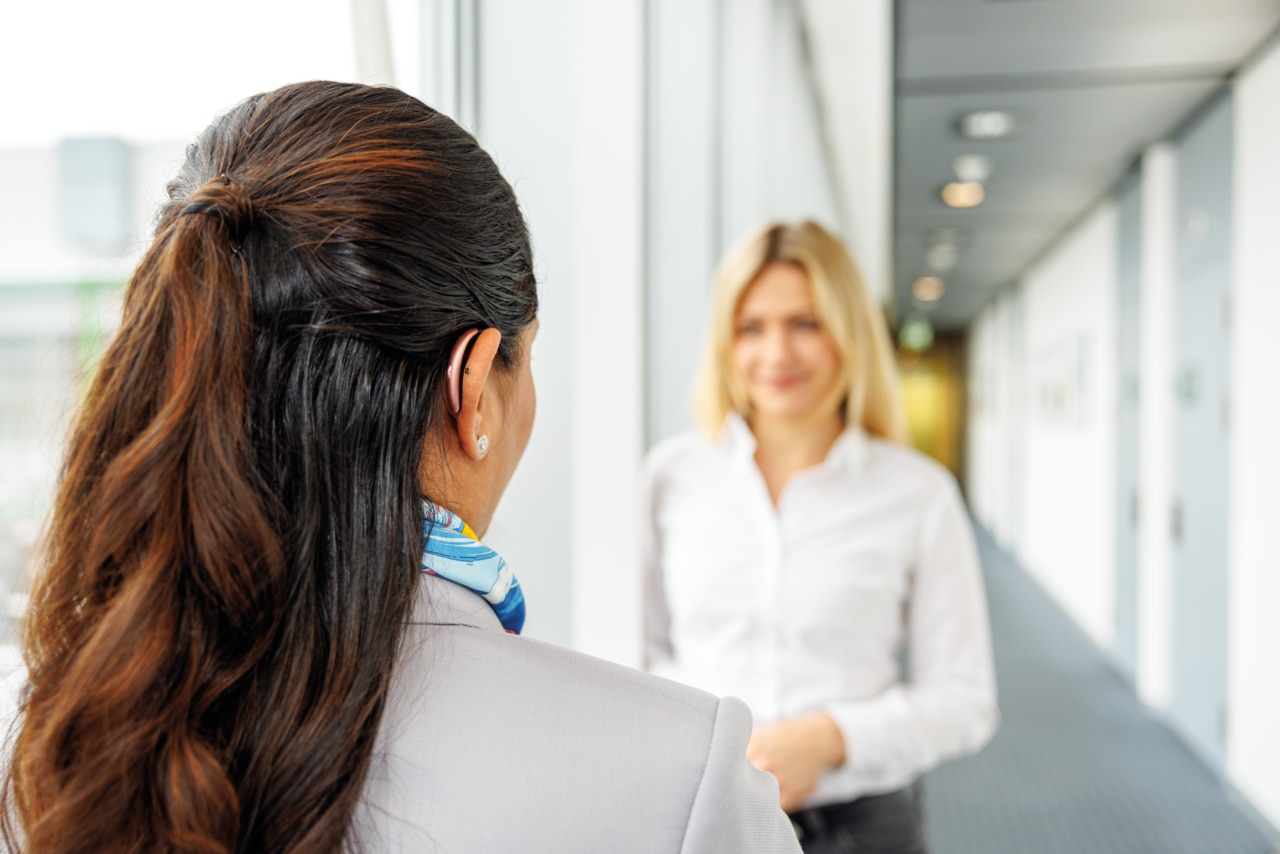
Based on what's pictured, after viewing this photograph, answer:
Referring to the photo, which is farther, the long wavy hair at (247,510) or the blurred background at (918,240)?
the blurred background at (918,240)

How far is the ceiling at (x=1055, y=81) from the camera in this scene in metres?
2.89

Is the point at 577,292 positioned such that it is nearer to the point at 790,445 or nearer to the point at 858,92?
the point at 790,445

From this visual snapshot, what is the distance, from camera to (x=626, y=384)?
1.40 m

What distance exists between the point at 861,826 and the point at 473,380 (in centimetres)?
105

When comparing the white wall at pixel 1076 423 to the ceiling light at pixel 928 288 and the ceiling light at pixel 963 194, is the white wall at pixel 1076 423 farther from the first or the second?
the ceiling light at pixel 928 288

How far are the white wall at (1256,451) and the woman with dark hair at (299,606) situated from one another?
10.3ft

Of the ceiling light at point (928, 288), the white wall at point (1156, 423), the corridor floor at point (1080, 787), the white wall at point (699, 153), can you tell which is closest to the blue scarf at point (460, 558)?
the white wall at point (699, 153)

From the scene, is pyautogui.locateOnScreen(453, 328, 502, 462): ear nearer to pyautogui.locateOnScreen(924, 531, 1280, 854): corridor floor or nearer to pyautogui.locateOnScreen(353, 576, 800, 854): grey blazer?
pyautogui.locateOnScreen(353, 576, 800, 854): grey blazer

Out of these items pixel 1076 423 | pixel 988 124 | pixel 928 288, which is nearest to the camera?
pixel 988 124

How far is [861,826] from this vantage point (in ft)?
4.19

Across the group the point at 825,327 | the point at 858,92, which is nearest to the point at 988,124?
the point at 858,92

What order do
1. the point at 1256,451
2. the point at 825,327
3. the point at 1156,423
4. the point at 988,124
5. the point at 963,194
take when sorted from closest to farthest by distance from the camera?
1. the point at 825,327
2. the point at 1256,451
3. the point at 988,124
4. the point at 1156,423
5. the point at 963,194

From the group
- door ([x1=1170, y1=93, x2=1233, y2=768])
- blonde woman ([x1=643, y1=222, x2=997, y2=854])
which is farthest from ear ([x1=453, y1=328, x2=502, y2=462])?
door ([x1=1170, y1=93, x2=1233, y2=768])

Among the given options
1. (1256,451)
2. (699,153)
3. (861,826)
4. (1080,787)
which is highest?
(699,153)
